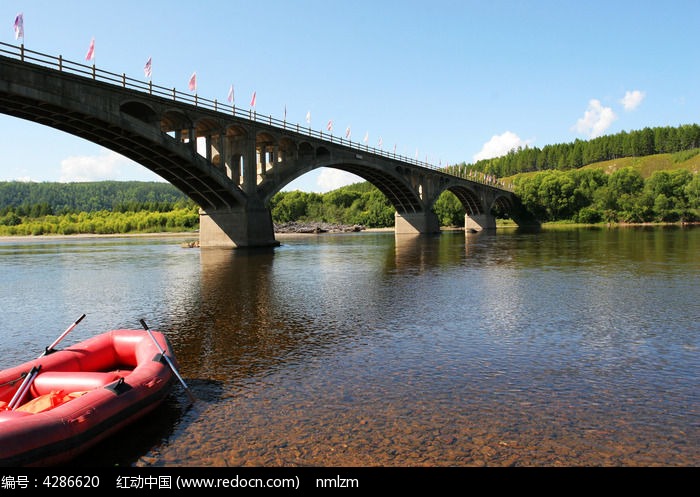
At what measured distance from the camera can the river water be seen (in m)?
7.44

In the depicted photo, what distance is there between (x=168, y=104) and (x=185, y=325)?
31.5 metres

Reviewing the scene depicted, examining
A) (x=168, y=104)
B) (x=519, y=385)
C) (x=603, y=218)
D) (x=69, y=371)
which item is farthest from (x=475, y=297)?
(x=603, y=218)

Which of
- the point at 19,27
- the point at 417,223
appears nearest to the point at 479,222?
the point at 417,223

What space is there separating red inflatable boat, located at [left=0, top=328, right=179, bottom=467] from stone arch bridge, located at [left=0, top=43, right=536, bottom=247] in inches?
1077

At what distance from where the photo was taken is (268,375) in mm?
10859

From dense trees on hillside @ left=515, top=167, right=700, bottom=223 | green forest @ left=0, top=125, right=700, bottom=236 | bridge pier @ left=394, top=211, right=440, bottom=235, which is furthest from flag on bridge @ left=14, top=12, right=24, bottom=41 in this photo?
dense trees on hillside @ left=515, top=167, right=700, bottom=223

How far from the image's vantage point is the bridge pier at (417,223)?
9125 cm

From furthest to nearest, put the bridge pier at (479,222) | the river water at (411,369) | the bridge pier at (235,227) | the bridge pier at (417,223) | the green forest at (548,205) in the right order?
the green forest at (548,205) → the bridge pier at (479,222) → the bridge pier at (417,223) → the bridge pier at (235,227) → the river water at (411,369)

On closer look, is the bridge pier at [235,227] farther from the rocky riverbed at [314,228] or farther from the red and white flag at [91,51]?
the rocky riverbed at [314,228]

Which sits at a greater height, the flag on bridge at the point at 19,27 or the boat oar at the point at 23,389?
the flag on bridge at the point at 19,27

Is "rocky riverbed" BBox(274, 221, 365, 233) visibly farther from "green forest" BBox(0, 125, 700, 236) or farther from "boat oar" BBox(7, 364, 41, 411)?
"boat oar" BBox(7, 364, 41, 411)

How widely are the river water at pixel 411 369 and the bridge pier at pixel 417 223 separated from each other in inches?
2626

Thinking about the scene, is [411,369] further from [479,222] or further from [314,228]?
[314,228]

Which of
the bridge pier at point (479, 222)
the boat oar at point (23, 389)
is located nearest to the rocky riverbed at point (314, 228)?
the bridge pier at point (479, 222)
